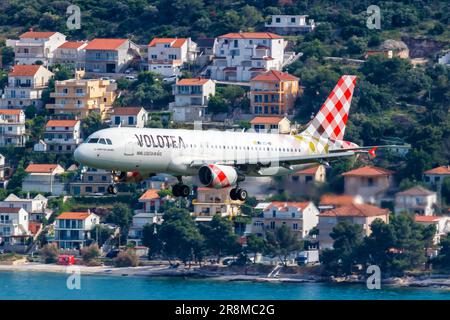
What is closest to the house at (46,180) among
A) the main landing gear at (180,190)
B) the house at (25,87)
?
the house at (25,87)

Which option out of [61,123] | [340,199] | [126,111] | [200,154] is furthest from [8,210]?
[200,154]

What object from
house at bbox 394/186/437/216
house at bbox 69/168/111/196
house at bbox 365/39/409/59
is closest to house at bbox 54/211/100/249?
house at bbox 69/168/111/196

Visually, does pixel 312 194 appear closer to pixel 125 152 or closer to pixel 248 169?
pixel 248 169

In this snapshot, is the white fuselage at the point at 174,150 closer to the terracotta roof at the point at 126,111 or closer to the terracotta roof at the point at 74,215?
the terracotta roof at the point at 74,215

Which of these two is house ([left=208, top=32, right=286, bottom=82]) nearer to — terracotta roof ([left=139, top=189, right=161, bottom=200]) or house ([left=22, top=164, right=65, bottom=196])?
house ([left=22, top=164, right=65, bottom=196])

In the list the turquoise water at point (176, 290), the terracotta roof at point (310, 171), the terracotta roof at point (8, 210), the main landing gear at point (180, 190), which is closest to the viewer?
the main landing gear at point (180, 190)

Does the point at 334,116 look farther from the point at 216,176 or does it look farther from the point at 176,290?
the point at 176,290
